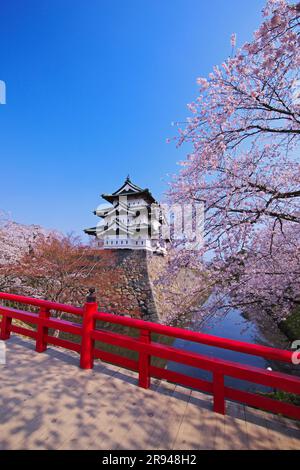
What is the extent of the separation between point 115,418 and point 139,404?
0.36m

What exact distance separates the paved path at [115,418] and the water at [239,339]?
3510mm

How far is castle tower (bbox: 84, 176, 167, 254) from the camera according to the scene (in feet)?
49.2

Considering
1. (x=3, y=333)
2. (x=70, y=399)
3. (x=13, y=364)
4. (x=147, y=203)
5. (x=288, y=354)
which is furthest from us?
(x=147, y=203)

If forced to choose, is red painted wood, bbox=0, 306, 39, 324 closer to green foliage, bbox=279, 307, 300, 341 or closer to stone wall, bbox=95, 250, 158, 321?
stone wall, bbox=95, 250, 158, 321

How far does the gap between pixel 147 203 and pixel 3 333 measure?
15045mm

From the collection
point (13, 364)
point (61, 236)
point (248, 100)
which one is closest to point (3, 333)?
point (13, 364)

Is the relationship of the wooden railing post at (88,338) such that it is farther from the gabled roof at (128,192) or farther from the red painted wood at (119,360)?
the gabled roof at (128,192)

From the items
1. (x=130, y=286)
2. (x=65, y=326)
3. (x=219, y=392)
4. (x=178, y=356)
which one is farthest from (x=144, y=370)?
(x=130, y=286)

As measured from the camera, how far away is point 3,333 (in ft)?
13.5

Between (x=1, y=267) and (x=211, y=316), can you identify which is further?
(x=1, y=267)

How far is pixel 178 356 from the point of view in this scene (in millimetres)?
2561

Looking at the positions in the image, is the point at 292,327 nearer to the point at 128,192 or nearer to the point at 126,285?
the point at 126,285

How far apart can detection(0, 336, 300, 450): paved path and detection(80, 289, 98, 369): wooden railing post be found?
5.7 inches
